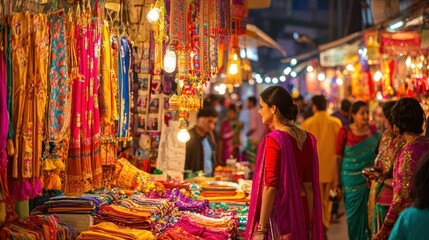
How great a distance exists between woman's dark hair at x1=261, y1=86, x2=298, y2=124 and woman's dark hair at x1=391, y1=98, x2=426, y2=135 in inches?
35.8

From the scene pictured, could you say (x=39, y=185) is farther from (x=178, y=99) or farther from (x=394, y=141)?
(x=394, y=141)

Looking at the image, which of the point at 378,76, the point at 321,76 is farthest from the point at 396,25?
the point at 321,76

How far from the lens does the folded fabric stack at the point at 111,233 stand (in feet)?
16.6

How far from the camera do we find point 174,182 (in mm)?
7430

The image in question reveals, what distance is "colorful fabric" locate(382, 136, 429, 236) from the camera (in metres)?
4.83

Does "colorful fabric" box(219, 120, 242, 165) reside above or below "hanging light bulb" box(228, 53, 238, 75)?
below

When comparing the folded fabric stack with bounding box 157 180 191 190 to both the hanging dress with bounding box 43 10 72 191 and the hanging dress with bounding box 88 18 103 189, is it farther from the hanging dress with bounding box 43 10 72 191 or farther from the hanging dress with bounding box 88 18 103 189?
the hanging dress with bounding box 43 10 72 191

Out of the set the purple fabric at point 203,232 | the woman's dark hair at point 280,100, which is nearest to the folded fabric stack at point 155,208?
the purple fabric at point 203,232

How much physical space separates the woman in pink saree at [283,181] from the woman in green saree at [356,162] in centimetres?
319

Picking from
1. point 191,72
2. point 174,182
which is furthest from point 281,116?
point 174,182

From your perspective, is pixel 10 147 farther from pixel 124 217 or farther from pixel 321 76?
pixel 321 76

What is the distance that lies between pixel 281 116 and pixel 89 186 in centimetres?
152

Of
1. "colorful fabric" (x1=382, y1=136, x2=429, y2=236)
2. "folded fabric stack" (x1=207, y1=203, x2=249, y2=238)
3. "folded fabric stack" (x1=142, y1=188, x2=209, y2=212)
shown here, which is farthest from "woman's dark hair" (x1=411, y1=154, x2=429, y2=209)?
"folded fabric stack" (x1=142, y1=188, x2=209, y2=212)

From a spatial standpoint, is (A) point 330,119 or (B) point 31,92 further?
(A) point 330,119
